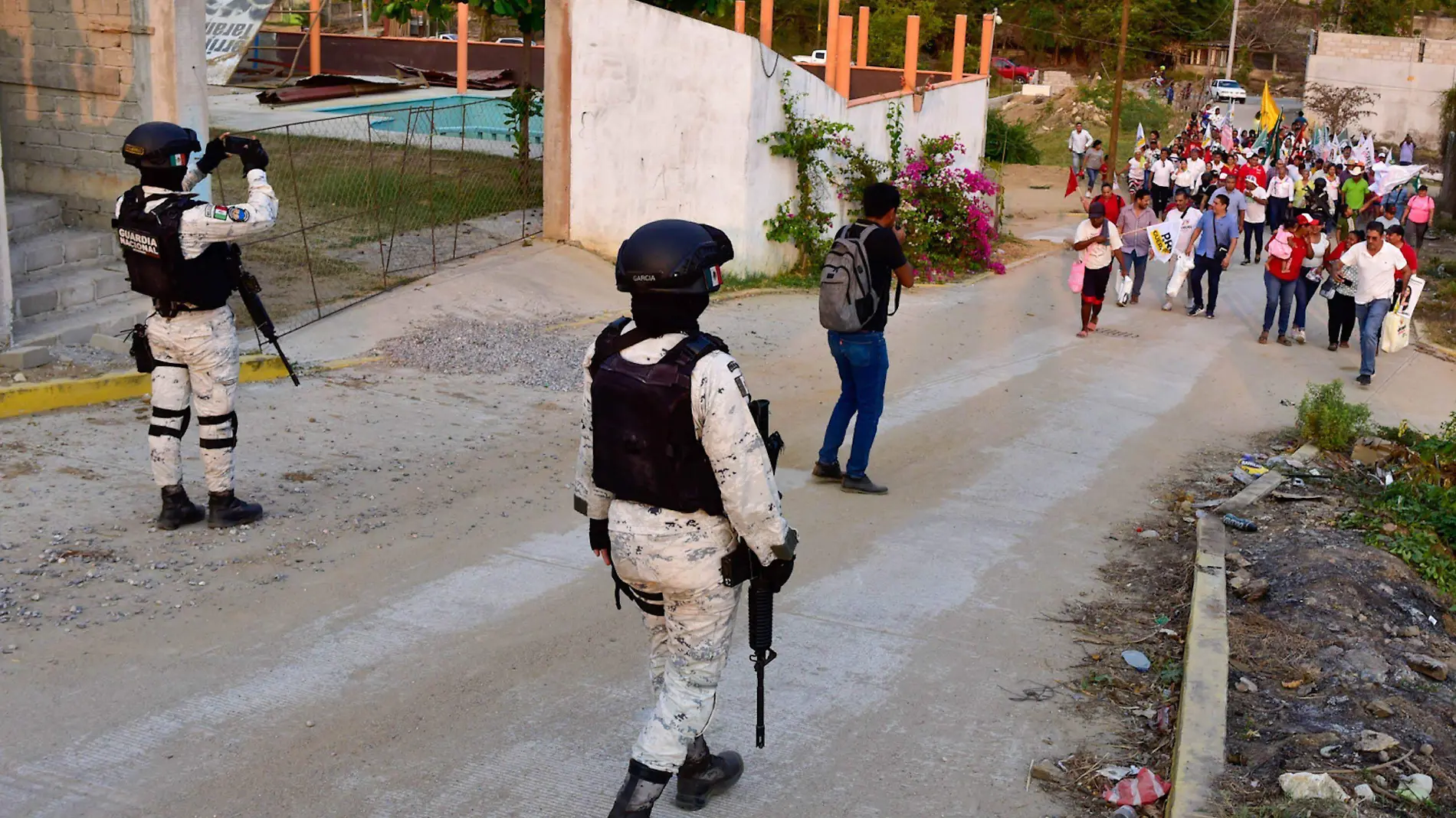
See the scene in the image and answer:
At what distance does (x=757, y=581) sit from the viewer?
394 centimetres

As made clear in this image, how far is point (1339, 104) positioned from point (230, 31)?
118 ft

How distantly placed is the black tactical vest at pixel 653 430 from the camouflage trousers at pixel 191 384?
3243mm

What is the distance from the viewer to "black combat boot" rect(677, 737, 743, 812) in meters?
4.29

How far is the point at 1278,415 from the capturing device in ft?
37.4

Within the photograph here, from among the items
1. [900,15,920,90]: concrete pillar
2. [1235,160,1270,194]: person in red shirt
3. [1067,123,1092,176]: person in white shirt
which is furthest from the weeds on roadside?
[1067,123,1092,176]: person in white shirt

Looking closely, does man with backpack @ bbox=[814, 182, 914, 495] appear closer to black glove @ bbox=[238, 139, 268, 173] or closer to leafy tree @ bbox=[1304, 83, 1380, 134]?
black glove @ bbox=[238, 139, 268, 173]

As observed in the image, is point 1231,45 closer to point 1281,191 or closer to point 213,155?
point 1281,191

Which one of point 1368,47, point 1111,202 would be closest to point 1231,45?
point 1368,47

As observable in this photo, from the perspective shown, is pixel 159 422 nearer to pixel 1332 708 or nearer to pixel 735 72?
pixel 1332 708

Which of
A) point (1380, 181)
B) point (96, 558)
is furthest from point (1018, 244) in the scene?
point (96, 558)

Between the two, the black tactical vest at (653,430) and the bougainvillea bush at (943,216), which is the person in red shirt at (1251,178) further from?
the black tactical vest at (653,430)

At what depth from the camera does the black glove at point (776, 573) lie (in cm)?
386

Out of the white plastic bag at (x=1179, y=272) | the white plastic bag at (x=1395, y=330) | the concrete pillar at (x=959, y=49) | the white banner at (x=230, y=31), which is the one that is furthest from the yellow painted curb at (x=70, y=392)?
the white banner at (x=230, y=31)

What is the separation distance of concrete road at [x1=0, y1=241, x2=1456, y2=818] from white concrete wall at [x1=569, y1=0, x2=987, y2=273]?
17.1 feet
